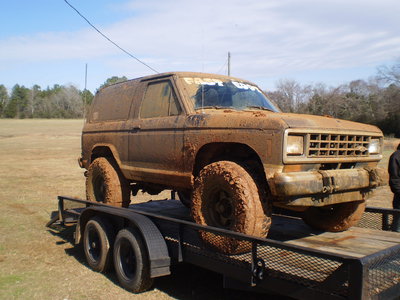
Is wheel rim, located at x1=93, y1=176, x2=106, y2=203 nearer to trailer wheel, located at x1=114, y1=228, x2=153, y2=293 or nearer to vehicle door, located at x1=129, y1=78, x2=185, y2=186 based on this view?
vehicle door, located at x1=129, y1=78, x2=185, y2=186

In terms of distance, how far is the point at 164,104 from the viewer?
541 cm

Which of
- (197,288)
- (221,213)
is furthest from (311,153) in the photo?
(197,288)

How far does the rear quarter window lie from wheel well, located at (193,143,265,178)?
1.76 m

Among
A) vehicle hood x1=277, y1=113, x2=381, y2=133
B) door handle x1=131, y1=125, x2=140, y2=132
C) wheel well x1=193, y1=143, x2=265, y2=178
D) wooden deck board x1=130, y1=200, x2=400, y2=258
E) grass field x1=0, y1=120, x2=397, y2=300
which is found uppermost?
vehicle hood x1=277, y1=113, x2=381, y2=133

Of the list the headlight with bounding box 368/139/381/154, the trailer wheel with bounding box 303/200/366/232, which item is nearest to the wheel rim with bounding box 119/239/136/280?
the trailer wheel with bounding box 303/200/366/232

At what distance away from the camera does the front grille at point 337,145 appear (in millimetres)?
3941

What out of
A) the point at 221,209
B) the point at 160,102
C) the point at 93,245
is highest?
the point at 160,102

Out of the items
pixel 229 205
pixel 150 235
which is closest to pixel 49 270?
pixel 150 235

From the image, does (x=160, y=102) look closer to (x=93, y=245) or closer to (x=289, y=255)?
(x=93, y=245)

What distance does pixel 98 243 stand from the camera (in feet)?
18.3

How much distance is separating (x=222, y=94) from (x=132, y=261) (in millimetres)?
2249

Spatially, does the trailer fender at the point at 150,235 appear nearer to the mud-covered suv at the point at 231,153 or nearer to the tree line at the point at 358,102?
the mud-covered suv at the point at 231,153

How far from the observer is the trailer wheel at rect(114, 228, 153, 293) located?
180 inches

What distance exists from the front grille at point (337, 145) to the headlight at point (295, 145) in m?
0.07
